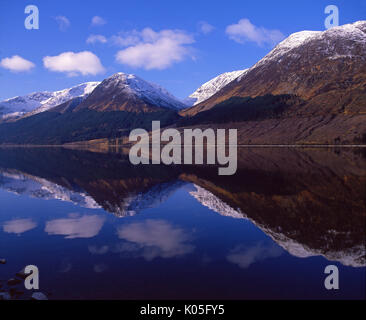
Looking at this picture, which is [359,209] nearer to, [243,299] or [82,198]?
[243,299]

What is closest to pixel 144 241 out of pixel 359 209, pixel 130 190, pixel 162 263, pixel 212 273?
pixel 162 263

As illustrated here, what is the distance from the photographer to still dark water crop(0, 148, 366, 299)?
19250 millimetres

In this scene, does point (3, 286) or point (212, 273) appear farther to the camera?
point (212, 273)

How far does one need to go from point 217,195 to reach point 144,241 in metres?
22.8

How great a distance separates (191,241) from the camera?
2847 cm

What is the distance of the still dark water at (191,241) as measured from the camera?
1925 cm

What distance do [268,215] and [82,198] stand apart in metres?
28.7

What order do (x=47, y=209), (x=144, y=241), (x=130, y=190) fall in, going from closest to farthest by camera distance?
(x=144, y=241), (x=47, y=209), (x=130, y=190)

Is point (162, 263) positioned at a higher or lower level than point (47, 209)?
lower

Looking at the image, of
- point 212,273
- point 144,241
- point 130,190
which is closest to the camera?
point 212,273

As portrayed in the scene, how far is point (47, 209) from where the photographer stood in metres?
42.9
